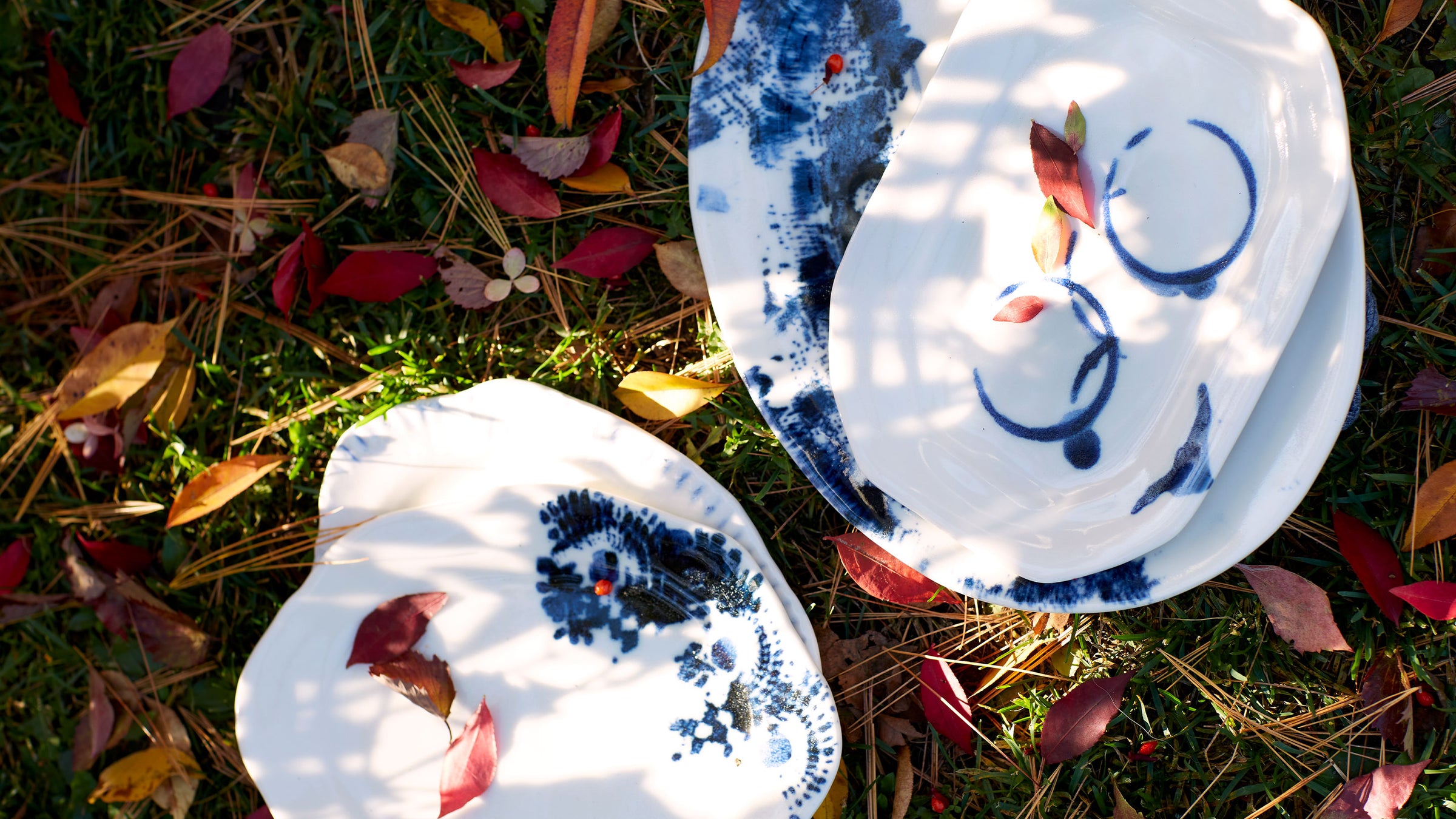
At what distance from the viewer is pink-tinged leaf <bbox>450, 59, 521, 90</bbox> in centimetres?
84

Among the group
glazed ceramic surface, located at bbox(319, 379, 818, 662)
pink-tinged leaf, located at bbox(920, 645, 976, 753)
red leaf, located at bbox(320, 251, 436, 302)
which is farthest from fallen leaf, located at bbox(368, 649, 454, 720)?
pink-tinged leaf, located at bbox(920, 645, 976, 753)

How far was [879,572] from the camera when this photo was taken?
0.81 meters

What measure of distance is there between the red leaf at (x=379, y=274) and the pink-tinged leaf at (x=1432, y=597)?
39.4 inches

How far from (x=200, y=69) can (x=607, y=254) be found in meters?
0.50

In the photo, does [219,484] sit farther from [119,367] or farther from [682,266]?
[682,266]

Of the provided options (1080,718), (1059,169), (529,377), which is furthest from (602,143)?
(1080,718)

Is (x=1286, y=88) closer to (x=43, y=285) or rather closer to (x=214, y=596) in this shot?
(x=214, y=596)

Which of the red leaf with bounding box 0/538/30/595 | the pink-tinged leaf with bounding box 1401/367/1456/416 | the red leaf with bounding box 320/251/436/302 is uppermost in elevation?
the pink-tinged leaf with bounding box 1401/367/1456/416

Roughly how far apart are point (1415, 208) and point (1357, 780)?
554 mm

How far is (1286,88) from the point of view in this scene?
0.65 meters

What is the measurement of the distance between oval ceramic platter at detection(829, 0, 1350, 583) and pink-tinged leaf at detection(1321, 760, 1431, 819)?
36 cm

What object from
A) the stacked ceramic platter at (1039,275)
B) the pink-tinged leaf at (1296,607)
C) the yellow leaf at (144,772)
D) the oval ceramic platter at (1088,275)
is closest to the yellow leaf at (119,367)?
the yellow leaf at (144,772)

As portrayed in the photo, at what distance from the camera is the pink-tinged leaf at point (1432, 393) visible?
2.51 ft

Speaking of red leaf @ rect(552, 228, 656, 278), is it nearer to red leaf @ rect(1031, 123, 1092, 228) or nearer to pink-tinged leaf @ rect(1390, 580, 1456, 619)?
red leaf @ rect(1031, 123, 1092, 228)
